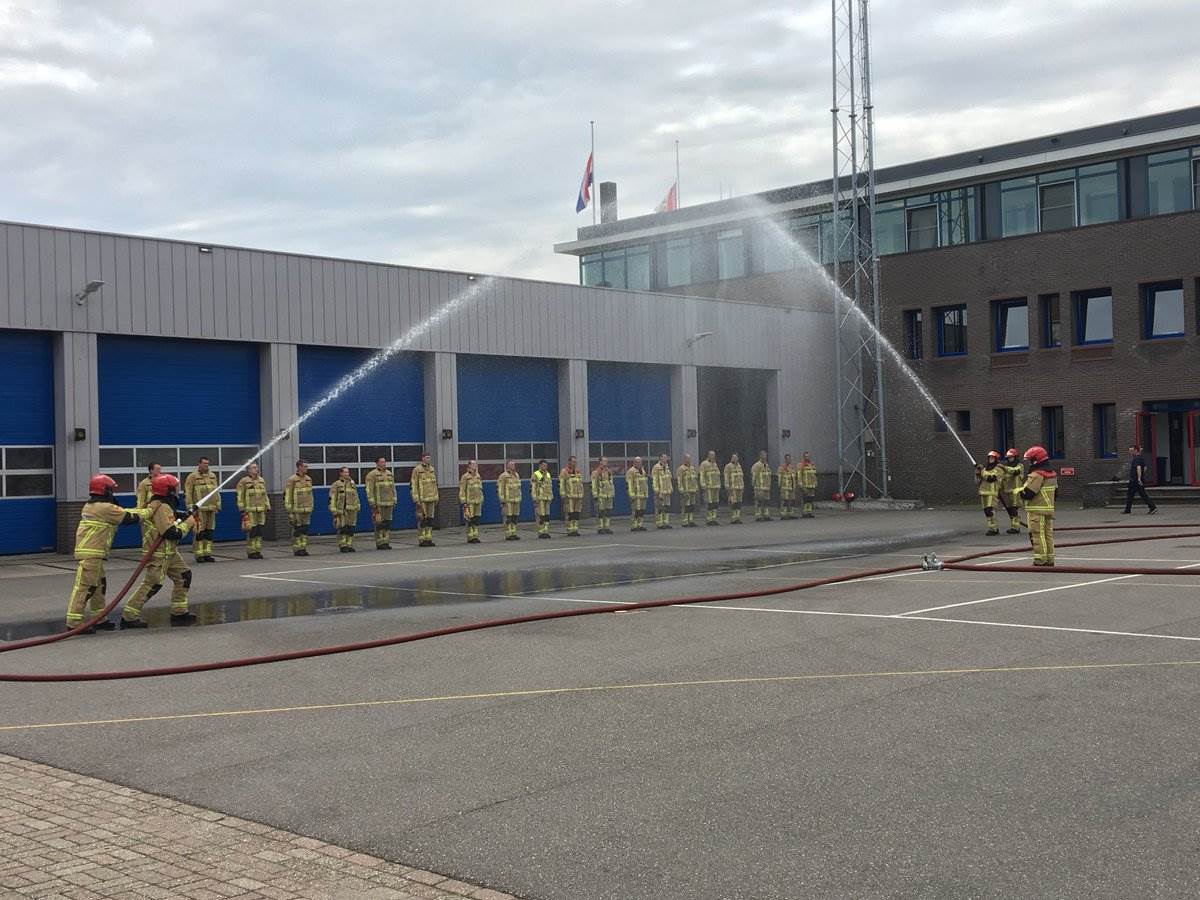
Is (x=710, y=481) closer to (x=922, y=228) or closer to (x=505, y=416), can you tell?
(x=505, y=416)

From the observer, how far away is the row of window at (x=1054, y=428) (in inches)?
1517

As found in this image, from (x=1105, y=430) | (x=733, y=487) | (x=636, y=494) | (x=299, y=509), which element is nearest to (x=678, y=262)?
(x=733, y=487)

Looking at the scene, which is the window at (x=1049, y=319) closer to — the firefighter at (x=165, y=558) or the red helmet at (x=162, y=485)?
the firefighter at (x=165, y=558)

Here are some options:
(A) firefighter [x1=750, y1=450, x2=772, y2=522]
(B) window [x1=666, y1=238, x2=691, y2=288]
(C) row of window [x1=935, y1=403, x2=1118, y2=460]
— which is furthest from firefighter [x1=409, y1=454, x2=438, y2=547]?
(B) window [x1=666, y1=238, x2=691, y2=288]

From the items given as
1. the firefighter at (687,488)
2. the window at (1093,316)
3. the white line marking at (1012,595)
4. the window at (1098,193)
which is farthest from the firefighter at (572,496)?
the window at (1098,193)

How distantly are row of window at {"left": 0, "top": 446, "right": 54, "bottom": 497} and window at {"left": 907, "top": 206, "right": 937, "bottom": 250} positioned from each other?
2857 cm

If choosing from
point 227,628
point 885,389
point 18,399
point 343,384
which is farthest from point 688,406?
point 227,628

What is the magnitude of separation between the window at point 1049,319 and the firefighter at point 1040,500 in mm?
23388

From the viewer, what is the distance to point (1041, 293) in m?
39.4

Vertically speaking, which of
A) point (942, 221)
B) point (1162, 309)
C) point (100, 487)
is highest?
point (942, 221)

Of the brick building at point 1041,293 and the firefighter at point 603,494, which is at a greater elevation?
the brick building at point 1041,293

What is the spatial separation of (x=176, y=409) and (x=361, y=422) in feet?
15.7

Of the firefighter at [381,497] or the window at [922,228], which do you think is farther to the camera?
the window at [922,228]

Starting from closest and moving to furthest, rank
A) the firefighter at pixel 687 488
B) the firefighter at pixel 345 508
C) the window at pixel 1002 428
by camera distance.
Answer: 1. the firefighter at pixel 345 508
2. the firefighter at pixel 687 488
3. the window at pixel 1002 428
